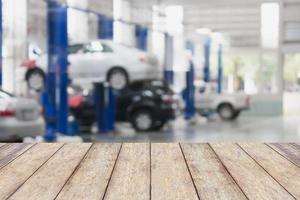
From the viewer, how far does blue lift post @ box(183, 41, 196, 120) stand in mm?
6416

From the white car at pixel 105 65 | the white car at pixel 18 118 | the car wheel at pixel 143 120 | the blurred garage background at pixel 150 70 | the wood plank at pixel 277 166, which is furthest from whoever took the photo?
the car wheel at pixel 143 120

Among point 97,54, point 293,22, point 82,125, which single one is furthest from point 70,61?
point 293,22

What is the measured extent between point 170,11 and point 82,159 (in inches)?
150

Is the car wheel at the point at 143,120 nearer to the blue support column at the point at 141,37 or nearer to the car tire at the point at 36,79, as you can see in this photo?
the blue support column at the point at 141,37

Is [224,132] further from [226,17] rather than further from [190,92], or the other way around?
[226,17]

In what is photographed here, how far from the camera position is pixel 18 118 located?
13.8ft

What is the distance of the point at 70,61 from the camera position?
197 inches

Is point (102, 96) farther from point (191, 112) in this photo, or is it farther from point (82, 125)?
point (191, 112)

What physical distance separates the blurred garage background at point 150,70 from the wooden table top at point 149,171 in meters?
1.94

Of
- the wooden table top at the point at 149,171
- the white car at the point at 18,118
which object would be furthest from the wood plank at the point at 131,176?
the white car at the point at 18,118

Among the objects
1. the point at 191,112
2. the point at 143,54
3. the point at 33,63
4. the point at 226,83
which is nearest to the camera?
the point at 33,63

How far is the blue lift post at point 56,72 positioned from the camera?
477 cm

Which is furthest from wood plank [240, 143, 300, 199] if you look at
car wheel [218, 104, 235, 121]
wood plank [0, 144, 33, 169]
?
car wheel [218, 104, 235, 121]

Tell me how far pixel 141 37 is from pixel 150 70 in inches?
14.6
